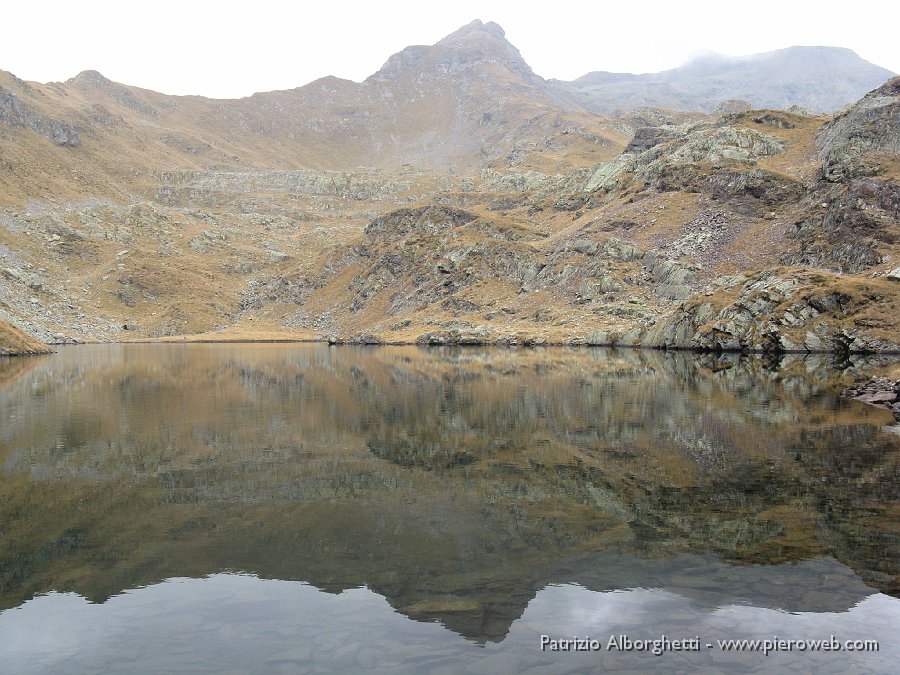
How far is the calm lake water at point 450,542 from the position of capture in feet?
31.2

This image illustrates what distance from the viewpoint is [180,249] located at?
191500 mm

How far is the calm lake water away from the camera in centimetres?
952

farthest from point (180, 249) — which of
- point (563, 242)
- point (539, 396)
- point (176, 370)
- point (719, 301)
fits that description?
point (539, 396)

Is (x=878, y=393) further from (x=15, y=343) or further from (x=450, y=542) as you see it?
(x=15, y=343)

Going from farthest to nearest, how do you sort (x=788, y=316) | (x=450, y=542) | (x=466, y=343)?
(x=466, y=343), (x=788, y=316), (x=450, y=542)

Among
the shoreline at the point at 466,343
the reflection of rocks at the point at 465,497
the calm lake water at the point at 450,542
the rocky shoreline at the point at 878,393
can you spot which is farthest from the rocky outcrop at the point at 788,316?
the calm lake water at the point at 450,542

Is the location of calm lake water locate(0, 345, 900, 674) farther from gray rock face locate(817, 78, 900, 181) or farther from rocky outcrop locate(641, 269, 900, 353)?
gray rock face locate(817, 78, 900, 181)

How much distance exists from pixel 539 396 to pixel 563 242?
93.6 meters

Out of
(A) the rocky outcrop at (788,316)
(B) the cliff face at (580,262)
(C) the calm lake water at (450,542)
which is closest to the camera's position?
(C) the calm lake water at (450,542)

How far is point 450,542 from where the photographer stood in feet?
44.6

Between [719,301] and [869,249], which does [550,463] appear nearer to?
[719,301]

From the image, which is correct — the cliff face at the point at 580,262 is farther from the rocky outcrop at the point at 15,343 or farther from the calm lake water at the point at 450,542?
the calm lake water at the point at 450,542

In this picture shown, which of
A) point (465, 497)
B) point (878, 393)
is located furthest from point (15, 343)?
point (878, 393)

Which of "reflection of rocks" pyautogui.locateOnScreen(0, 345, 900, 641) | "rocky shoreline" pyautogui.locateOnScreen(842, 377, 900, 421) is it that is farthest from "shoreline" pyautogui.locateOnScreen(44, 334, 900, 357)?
"reflection of rocks" pyautogui.locateOnScreen(0, 345, 900, 641)
